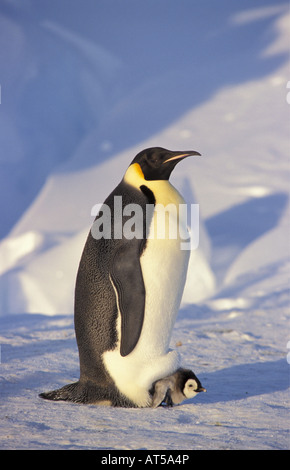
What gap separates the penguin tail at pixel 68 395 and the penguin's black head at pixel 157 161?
1.10 m

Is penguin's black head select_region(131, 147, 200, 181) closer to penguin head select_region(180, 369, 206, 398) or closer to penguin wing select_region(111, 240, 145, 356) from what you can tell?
penguin wing select_region(111, 240, 145, 356)

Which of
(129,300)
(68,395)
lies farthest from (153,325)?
(68,395)

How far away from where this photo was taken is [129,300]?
2.61m

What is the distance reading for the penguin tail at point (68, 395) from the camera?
2.81m

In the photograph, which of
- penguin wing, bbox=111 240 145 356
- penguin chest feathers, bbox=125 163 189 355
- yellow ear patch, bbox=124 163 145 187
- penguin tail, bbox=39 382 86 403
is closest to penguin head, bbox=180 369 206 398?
penguin chest feathers, bbox=125 163 189 355

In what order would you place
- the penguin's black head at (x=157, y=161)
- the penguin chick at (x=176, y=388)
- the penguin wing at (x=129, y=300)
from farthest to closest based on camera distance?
the penguin's black head at (x=157, y=161) < the penguin chick at (x=176, y=388) < the penguin wing at (x=129, y=300)

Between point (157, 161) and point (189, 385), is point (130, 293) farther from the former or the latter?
point (157, 161)

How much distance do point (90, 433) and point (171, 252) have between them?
91 centimetres

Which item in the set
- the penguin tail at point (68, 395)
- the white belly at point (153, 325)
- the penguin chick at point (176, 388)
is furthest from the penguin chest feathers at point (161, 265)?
the penguin tail at point (68, 395)

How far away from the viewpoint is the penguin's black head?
2854mm

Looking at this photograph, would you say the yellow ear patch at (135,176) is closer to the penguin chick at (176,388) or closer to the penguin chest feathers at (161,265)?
the penguin chest feathers at (161,265)

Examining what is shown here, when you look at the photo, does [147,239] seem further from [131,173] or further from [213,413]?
[213,413]

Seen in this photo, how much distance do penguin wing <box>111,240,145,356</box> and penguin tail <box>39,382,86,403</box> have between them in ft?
1.23

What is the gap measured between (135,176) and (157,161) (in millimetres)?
131
